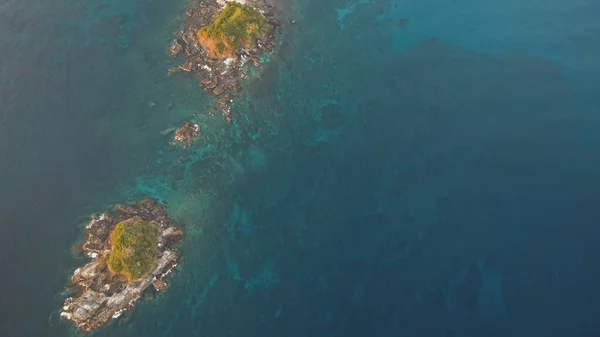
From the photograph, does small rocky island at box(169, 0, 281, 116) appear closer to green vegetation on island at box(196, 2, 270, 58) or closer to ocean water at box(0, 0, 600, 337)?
green vegetation on island at box(196, 2, 270, 58)

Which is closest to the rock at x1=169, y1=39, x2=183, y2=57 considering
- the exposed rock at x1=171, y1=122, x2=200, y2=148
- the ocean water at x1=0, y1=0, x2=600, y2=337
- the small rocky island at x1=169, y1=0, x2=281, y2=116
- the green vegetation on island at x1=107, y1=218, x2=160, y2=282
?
the small rocky island at x1=169, y1=0, x2=281, y2=116

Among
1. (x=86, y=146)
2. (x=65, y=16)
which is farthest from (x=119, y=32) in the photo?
(x=86, y=146)

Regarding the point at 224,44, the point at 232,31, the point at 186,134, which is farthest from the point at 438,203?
the point at 232,31

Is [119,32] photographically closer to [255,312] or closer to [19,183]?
[19,183]

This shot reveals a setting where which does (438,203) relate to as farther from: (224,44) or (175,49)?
(175,49)

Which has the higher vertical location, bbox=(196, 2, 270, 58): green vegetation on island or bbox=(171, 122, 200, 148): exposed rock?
bbox=(196, 2, 270, 58): green vegetation on island

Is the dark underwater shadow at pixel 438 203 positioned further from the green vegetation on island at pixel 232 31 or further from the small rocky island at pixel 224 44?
the green vegetation on island at pixel 232 31
